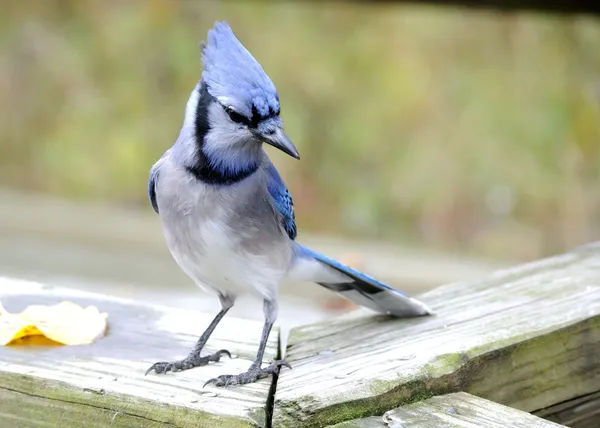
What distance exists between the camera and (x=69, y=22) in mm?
6559

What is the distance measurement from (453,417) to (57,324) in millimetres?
884

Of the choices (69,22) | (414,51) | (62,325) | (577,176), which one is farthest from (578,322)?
(69,22)

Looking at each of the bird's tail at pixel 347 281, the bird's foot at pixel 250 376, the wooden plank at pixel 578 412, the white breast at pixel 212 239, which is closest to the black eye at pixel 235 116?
the white breast at pixel 212 239

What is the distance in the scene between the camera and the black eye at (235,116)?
6.22 ft

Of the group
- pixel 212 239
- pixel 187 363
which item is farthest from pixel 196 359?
pixel 212 239

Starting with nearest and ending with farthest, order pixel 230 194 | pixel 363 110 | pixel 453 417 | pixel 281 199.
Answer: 1. pixel 453 417
2. pixel 230 194
3. pixel 281 199
4. pixel 363 110

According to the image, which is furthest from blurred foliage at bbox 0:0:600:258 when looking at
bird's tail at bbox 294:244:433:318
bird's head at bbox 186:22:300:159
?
bird's head at bbox 186:22:300:159

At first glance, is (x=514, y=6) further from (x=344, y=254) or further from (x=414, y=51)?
(x=414, y=51)

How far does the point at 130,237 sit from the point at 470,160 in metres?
2.21

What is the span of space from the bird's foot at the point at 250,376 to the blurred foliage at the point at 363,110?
3.83 meters

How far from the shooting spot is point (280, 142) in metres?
1.88

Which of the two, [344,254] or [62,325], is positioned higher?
[344,254]

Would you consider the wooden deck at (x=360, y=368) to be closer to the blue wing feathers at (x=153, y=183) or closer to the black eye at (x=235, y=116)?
the blue wing feathers at (x=153, y=183)

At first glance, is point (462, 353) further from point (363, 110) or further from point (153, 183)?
point (363, 110)
